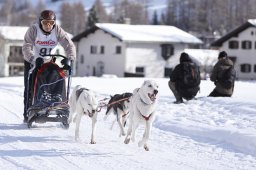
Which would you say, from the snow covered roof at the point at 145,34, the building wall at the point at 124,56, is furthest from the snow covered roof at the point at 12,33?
the building wall at the point at 124,56

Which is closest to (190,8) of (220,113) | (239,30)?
(239,30)

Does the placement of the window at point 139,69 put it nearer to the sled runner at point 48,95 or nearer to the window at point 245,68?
the window at point 245,68

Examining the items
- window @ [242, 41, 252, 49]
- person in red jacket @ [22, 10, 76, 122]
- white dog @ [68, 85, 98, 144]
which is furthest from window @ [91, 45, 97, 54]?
white dog @ [68, 85, 98, 144]

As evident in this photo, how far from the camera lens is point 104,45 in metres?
58.5

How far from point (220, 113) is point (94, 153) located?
18.0 feet

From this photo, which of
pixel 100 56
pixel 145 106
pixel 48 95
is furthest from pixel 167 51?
pixel 145 106

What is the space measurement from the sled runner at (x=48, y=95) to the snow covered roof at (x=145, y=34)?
1778 inches

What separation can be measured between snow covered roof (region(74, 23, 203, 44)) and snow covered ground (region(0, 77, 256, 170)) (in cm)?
4378

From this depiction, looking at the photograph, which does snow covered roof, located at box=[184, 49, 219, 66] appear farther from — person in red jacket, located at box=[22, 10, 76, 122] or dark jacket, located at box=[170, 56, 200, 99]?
person in red jacket, located at box=[22, 10, 76, 122]

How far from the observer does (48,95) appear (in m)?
9.41

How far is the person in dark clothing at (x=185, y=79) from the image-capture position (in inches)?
575

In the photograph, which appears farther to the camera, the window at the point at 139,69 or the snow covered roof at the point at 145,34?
the window at the point at 139,69

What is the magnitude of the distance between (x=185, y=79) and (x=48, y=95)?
589 cm

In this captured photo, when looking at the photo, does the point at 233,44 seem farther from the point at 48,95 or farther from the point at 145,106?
the point at 145,106
